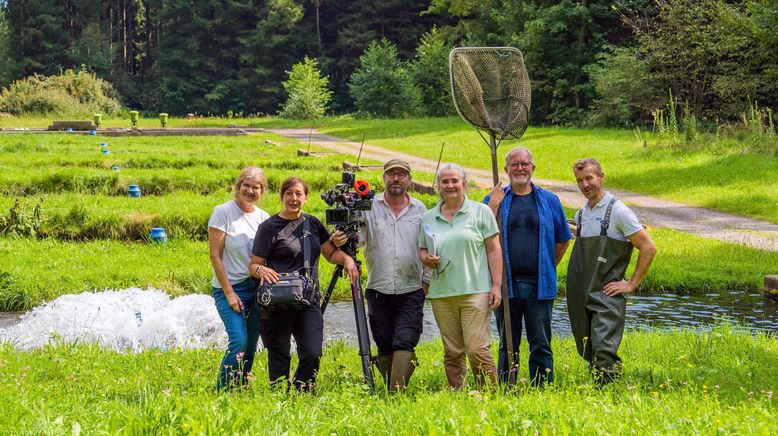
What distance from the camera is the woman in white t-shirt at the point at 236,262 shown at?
6207 mm

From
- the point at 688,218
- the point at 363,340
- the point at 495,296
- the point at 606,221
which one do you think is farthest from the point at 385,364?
the point at 688,218

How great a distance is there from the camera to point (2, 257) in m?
12.4

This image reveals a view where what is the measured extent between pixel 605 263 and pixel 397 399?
1665mm

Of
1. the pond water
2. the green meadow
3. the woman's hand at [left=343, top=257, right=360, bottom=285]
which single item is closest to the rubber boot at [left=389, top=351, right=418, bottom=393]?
the green meadow

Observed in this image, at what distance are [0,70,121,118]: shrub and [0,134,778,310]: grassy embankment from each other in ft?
93.3

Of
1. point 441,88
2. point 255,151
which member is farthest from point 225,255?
point 441,88

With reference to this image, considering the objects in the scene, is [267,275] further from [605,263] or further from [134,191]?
[134,191]

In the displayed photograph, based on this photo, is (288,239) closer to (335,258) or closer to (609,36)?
(335,258)

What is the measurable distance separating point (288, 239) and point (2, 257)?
772 cm

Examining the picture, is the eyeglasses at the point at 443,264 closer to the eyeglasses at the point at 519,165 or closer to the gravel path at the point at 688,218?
the eyeglasses at the point at 519,165

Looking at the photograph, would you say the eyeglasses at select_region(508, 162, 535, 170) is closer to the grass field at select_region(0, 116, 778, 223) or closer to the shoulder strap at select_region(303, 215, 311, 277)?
the shoulder strap at select_region(303, 215, 311, 277)

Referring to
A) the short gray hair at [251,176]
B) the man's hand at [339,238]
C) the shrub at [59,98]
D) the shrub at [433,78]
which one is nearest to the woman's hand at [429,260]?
the man's hand at [339,238]

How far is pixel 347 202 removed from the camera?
6.09 m

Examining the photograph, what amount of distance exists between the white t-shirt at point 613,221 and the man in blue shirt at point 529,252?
26cm
